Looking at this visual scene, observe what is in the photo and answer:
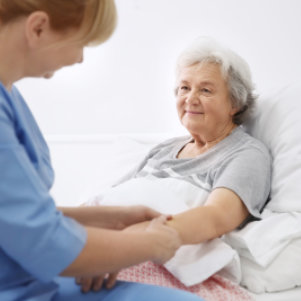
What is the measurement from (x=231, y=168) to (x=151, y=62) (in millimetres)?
1116

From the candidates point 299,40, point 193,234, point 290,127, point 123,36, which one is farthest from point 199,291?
point 123,36

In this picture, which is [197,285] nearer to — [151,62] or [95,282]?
[95,282]

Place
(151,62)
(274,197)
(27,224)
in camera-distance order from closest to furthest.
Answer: (27,224) < (274,197) < (151,62)

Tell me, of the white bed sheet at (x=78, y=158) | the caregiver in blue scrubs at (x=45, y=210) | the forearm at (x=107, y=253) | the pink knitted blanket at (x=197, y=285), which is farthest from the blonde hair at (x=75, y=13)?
the white bed sheet at (x=78, y=158)

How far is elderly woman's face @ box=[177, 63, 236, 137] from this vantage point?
1.51 metres

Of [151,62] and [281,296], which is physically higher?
[151,62]

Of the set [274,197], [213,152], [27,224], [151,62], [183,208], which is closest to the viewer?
[27,224]

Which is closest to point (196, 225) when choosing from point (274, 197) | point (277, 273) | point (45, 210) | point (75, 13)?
point (277, 273)

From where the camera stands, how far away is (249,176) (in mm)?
1291

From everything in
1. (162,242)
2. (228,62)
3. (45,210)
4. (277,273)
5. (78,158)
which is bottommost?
(78,158)

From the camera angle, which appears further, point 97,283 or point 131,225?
point 131,225

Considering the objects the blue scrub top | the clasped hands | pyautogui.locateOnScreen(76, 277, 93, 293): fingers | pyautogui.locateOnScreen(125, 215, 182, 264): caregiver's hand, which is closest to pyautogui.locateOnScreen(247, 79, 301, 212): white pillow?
the clasped hands

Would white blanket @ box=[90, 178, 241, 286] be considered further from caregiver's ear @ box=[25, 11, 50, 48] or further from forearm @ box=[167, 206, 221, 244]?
caregiver's ear @ box=[25, 11, 50, 48]

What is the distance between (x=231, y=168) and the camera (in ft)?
4.29
